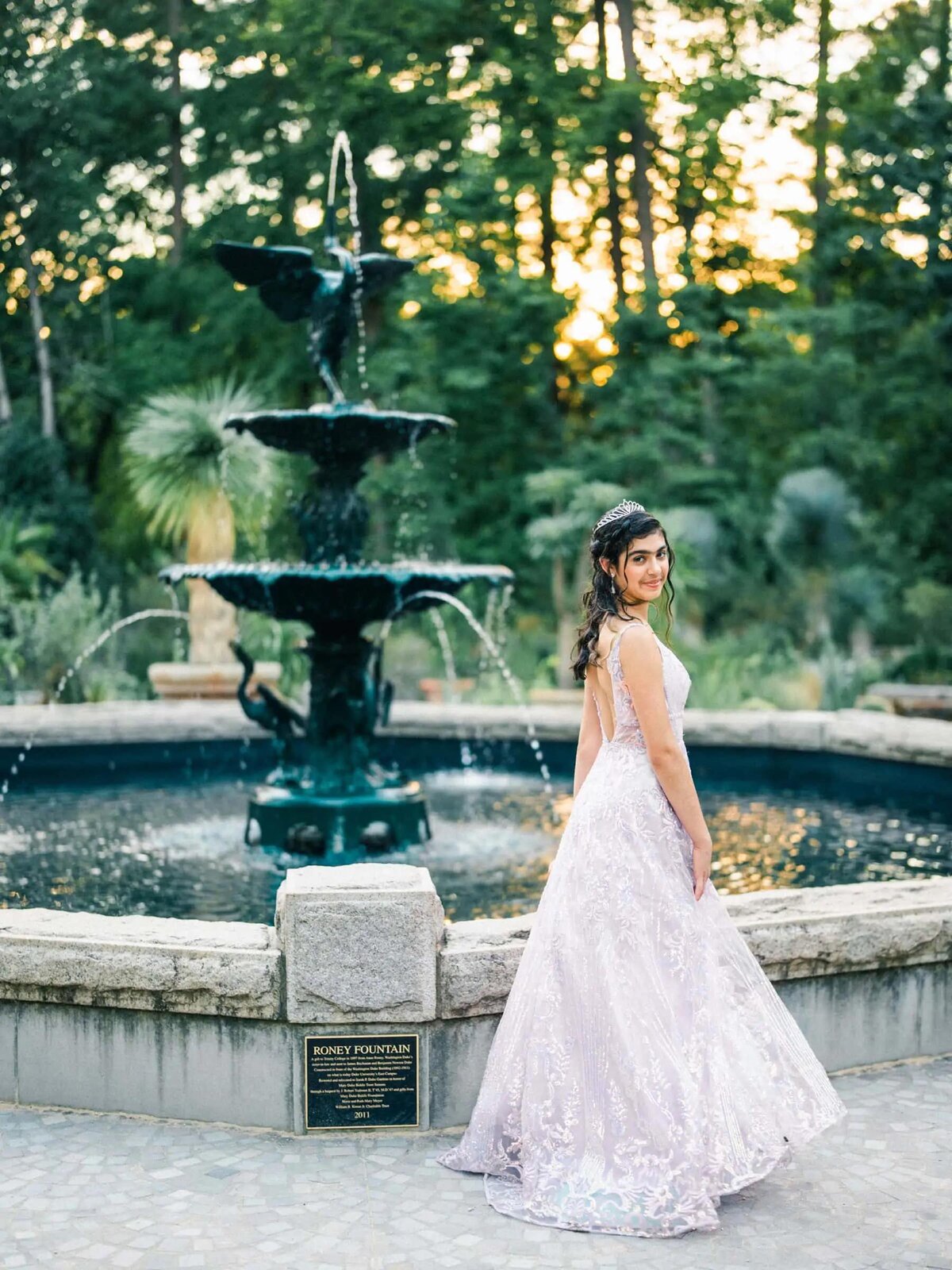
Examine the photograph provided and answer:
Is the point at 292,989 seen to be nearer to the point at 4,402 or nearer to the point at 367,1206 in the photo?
the point at 367,1206

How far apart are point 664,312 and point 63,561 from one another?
9265mm

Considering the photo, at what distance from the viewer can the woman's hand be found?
12.8 ft

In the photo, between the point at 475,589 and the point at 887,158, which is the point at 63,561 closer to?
the point at 475,589

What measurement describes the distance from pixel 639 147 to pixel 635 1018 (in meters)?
18.4

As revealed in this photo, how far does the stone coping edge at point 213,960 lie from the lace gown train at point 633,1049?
0.27 meters

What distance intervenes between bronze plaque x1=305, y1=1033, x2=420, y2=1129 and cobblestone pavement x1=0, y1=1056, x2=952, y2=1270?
2.2 inches

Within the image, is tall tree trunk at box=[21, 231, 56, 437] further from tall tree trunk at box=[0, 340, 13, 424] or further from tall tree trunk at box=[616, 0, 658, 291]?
tall tree trunk at box=[616, 0, 658, 291]

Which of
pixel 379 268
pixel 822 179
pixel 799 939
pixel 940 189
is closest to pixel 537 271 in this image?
pixel 822 179

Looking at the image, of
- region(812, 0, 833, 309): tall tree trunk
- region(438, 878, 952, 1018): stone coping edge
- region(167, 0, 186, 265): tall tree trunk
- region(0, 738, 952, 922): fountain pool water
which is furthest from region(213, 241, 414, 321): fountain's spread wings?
region(167, 0, 186, 265): tall tree trunk

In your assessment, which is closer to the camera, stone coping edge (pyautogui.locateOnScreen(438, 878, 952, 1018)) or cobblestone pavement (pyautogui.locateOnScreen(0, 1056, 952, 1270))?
cobblestone pavement (pyautogui.locateOnScreen(0, 1056, 952, 1270))

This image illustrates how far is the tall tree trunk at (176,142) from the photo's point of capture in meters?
24.2

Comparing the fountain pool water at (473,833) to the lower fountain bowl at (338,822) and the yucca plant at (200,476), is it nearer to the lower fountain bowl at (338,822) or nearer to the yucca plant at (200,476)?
the lower fountain bowl at (338,822)

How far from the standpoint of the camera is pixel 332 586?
23.3 feet

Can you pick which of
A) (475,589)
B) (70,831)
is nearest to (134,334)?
(475,589)
